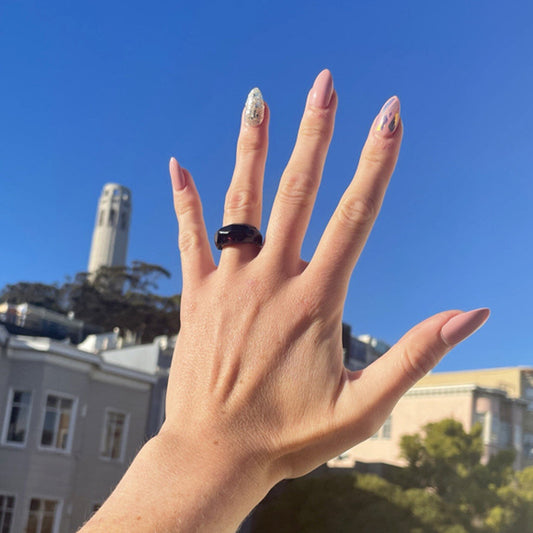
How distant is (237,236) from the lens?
1214mm

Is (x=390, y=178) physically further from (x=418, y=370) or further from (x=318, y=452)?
(x=318, y=452)

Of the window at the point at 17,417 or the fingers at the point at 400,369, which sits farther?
the window at the point at 17,417

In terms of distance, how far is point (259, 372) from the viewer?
105 centimetres

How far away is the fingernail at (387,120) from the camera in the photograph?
1.12 metres

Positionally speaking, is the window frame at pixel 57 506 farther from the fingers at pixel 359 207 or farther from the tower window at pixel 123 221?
the tower window at pixel 123 221

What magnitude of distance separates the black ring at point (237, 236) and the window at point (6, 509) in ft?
43.2

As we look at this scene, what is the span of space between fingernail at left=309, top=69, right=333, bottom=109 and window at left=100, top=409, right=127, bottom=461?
1420 cm

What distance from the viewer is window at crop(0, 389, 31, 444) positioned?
13.3 metres

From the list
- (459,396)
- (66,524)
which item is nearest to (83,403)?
(66,524)

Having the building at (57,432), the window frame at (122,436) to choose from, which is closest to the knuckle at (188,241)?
the building at (57,432)

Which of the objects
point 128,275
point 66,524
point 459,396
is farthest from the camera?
point 128,275

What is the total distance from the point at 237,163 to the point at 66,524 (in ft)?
45.0

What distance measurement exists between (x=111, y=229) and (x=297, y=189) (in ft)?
322

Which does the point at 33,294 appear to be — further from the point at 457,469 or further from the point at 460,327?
the point at 460,327
